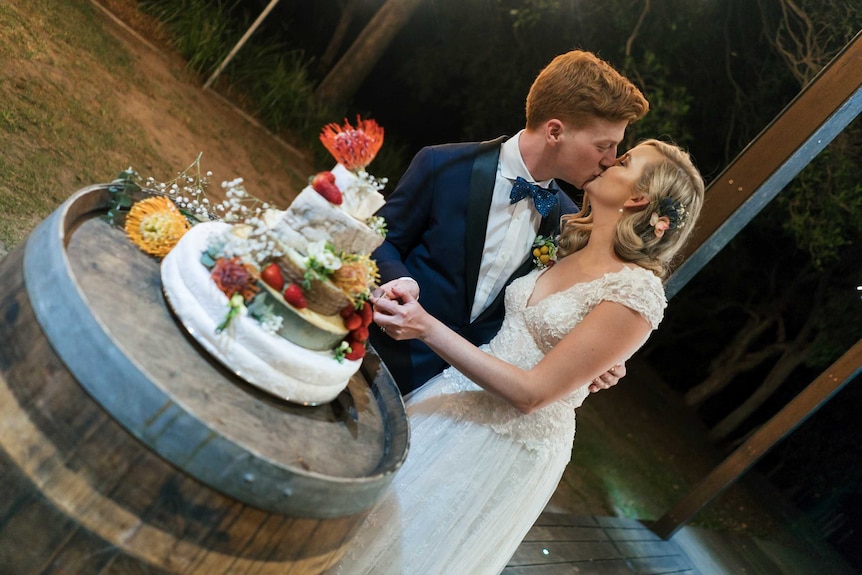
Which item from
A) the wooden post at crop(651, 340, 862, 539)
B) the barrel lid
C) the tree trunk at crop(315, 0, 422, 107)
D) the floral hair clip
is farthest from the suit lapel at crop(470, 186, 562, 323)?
the tree trunk at crop(315, 0, 422, 107)


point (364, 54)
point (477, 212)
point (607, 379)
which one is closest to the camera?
point (477, 212)

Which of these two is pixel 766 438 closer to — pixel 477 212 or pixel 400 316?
pixel 477 212

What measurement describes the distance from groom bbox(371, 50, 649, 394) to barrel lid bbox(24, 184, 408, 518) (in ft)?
2.77

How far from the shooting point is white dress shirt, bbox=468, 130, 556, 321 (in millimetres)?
2463

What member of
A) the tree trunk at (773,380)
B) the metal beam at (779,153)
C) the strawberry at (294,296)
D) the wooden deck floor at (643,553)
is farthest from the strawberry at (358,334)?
the tree trunk at (773,380)

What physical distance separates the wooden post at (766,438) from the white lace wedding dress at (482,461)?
291 cm

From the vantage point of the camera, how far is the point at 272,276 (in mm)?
1454

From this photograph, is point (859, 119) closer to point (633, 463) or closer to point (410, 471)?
point (633, 463)

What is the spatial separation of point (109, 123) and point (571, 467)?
4286 mm

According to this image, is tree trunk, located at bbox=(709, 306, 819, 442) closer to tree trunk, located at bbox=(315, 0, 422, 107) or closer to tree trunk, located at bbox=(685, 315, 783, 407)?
tree trunk, located at bbox=(685, 315, 783, 407)

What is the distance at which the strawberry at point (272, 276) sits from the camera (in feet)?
4.77

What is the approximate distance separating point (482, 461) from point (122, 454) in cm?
128

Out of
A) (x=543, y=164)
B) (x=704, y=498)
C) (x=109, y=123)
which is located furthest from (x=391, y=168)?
(x=543, y=164)

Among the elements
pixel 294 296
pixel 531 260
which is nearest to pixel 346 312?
pixel 294 296
